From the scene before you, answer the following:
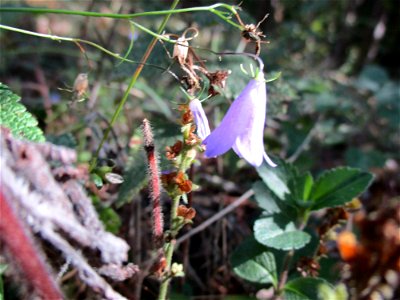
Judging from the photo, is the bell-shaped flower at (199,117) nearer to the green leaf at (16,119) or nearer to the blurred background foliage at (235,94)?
the blurred background foliage at (235,94)

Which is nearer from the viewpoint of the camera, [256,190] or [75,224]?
[75,224]

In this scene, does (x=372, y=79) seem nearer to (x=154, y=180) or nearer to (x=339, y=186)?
(x=339, y=186)

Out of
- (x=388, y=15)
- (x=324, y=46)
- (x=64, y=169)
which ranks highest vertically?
(x=64, y=169)

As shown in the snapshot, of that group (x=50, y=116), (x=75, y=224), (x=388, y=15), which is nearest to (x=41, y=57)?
(x=50, y=116)

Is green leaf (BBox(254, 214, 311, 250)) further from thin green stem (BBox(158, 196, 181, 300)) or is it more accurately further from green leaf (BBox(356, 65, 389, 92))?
green leaf (BBox(356, 65, 389, 92))

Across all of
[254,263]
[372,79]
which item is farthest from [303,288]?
[372,79]

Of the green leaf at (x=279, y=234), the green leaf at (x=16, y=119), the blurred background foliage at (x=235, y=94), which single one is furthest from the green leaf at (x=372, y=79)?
the green leaf at (x=16, y=119)

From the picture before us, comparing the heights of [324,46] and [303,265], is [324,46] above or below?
below

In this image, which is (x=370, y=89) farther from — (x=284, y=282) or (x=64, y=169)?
(x=64, y=169)
